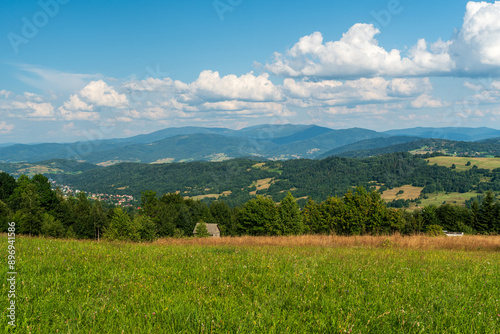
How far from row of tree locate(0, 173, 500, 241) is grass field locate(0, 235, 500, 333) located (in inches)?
898

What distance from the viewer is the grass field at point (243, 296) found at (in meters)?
4.36

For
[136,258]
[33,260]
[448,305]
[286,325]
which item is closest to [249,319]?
[286,325]

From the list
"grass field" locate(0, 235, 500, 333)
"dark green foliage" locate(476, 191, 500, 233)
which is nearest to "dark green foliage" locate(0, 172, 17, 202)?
"grass field" locate(0, 235, 500, 333)

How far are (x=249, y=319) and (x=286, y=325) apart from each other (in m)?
0.56

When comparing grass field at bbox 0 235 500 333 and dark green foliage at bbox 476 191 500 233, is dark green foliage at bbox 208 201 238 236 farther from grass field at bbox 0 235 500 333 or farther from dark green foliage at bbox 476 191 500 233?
grass field at bbox 0 235 500 333

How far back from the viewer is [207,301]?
197 inches

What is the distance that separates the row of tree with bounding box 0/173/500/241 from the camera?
43344 mm

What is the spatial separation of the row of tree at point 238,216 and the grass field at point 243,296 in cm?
2281

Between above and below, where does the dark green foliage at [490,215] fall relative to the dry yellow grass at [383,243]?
below

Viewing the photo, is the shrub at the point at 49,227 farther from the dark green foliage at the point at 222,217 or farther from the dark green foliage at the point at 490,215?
the dark green foliage at the point at 490,215

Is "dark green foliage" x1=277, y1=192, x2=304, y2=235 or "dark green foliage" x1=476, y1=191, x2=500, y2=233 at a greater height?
"dark green foliage" x1=277, y1=192, x2=304, y2=235
